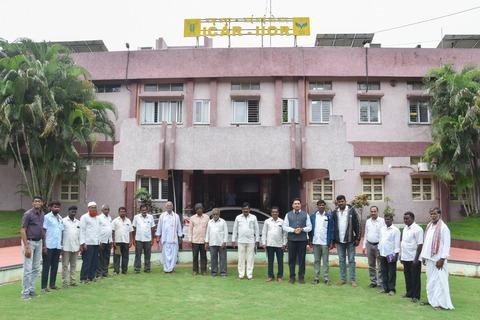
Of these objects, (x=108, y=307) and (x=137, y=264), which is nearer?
(x=108, y=307)

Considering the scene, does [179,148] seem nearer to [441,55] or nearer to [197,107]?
[197,107]

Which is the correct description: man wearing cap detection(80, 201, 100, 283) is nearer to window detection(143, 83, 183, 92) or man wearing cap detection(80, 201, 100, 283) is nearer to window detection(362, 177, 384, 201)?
window detection(143, 83, 183, 92)

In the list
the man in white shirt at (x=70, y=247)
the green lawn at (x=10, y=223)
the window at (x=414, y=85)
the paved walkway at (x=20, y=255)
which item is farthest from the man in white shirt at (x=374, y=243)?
the window at (x=414, y=85)

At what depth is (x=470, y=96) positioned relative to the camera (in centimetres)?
1889

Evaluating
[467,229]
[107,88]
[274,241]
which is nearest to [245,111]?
[107,88]

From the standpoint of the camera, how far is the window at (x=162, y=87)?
21.9 meters

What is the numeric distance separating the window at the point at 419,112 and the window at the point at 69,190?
15406 millimetres

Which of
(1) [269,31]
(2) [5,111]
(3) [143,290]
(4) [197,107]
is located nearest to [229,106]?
(4) [197,107]

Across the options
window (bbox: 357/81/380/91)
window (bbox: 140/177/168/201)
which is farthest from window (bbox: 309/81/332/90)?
window (bbox: 140/177/168/201)

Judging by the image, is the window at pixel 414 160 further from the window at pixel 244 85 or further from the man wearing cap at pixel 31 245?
the man wearing cap at pixel 31 245

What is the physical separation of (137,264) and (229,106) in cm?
1188

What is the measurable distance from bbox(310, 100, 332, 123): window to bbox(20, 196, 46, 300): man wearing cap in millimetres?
15213

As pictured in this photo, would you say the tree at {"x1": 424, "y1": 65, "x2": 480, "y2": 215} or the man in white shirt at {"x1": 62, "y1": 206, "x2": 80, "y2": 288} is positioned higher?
the tree at {"x1": 424, "y1": 65, "x2": 480, "y2": 215}

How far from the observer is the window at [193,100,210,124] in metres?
21.6
